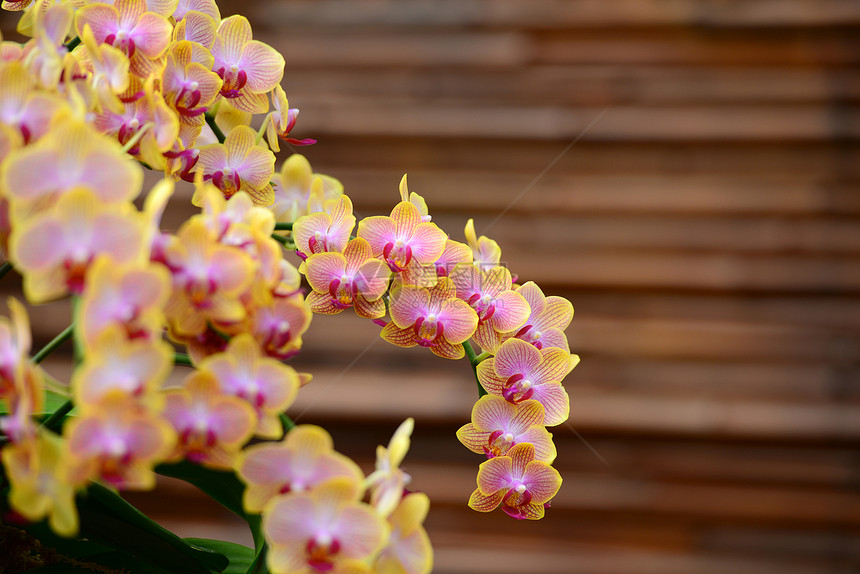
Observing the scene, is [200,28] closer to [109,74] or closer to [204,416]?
[109,74]

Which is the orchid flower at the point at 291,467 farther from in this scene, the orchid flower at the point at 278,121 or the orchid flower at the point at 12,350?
the orchid flower at the point at 278,121

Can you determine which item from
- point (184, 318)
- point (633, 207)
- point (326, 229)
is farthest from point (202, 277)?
point (633, 207)

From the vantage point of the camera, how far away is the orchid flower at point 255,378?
7.2 inches

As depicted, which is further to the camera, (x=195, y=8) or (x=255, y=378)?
(x=195, y=8)

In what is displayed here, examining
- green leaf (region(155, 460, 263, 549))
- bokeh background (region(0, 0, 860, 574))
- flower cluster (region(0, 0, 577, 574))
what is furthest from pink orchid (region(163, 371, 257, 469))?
bokeh background (region(0, 0, 860, 574))

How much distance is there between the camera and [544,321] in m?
0.30

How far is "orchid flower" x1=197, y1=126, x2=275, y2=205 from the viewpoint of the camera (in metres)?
0.30

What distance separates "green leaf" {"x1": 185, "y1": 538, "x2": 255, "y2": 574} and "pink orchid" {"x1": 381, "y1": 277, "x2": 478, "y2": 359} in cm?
13

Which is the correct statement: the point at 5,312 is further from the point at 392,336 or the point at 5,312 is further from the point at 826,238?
the point at 826,238

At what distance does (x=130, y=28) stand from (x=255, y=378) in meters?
0.16

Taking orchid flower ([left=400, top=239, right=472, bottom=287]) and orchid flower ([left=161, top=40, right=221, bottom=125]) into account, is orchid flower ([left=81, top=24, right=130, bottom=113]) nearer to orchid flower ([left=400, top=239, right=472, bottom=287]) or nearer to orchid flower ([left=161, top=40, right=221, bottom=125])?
orchid flower ([left=161, top=40, right=221, bottom=125])

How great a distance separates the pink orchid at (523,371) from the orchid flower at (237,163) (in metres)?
0.13

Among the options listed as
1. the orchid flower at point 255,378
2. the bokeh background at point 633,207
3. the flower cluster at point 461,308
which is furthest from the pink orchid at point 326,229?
the bokeh background at point 633,207

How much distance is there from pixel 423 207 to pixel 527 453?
4.7 inches
